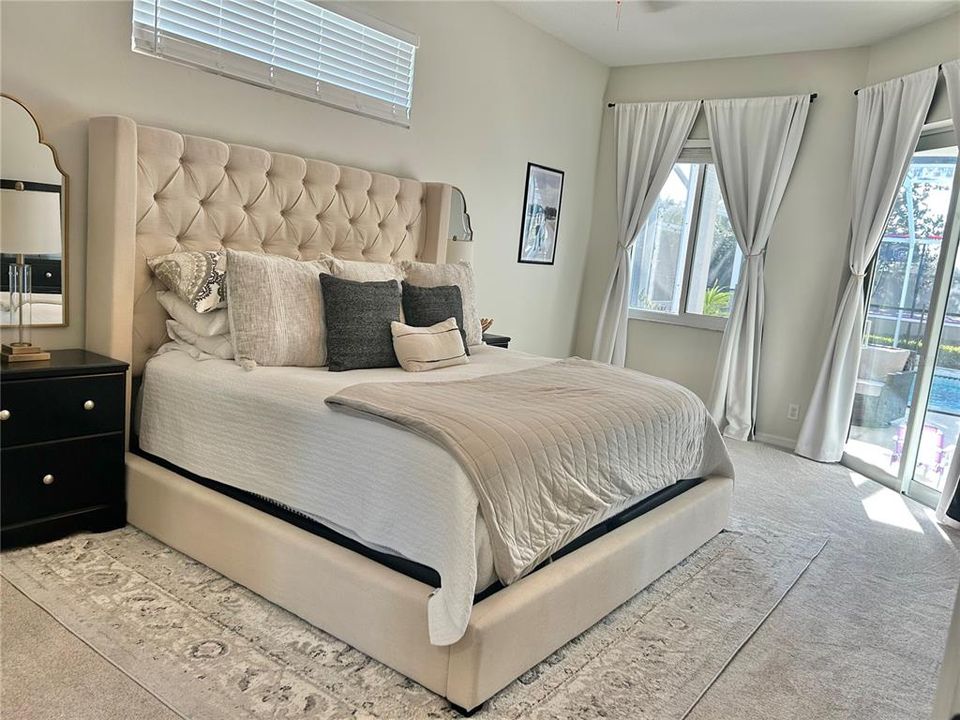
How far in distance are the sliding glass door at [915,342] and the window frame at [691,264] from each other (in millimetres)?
1062

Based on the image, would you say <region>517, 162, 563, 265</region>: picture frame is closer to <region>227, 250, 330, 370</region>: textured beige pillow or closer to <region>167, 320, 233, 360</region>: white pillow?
<region>227, 250, 330, 370</region>: textured beige pillow

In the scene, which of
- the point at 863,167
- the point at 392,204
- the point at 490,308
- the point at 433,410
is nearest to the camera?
the point at 433,410

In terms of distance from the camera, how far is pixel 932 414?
3.98m

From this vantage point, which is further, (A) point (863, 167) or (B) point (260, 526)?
(A) point (863, 167)

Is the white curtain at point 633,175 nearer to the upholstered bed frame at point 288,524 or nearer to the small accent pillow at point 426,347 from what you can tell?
the upholstered bed frame at point 288,524

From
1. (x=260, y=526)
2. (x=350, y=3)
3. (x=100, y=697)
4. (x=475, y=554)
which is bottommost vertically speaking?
(x=100, y=697)

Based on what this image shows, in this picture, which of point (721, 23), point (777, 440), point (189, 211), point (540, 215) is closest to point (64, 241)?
point (189, 211)

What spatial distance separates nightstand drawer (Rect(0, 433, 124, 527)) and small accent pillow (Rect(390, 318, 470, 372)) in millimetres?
1102

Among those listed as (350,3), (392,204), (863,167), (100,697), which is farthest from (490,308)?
(100,697)

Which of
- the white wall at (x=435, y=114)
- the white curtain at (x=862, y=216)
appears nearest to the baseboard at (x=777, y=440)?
the white curtain at (x=862, y=216)

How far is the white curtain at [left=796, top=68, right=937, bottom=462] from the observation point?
409 centimetres

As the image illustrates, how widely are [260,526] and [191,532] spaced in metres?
0.40

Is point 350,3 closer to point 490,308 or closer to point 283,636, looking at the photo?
point 490,308

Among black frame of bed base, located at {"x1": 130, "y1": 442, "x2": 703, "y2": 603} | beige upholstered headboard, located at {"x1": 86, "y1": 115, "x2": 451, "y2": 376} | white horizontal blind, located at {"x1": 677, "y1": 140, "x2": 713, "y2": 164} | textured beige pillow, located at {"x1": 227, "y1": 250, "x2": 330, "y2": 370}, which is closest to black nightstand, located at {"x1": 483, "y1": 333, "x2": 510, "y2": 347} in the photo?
beige upholstered headboard, located at {"x1": 86, "y1": 115, "x2": 451, "y2": 376}
